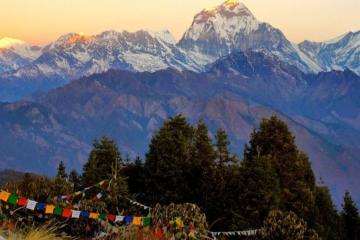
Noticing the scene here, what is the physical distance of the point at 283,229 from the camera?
1842 cm

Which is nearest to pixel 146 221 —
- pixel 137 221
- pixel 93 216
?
pixel 137 221

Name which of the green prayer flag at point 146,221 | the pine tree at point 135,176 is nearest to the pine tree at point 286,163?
the pine tree at point 135,176

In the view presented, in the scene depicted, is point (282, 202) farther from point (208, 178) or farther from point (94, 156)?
point (94, 156)

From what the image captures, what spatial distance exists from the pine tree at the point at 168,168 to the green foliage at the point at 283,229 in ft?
78.7

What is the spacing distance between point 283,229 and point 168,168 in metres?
26.1

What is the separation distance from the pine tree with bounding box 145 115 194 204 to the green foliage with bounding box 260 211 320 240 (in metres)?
24.0

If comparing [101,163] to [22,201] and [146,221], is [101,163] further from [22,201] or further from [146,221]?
[146,221]

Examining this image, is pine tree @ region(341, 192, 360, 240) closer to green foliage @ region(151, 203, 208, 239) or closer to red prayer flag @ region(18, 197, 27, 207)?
green foliage @ region(151, 203, 208, 239)

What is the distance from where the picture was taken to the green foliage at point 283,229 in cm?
1839

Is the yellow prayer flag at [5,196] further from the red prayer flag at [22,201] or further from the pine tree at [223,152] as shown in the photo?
the pine tree at [223,152]

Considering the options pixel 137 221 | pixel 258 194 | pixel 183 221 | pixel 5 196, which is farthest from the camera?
pixel 258 194

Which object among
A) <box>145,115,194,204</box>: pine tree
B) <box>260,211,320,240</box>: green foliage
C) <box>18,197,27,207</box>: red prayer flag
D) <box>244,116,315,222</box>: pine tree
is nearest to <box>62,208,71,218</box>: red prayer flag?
<box>18,197,27,207</box>: red prayer flag

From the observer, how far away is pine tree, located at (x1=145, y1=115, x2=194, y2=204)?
43656 millimetres

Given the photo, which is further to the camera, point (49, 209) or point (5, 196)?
point (49, 209)
